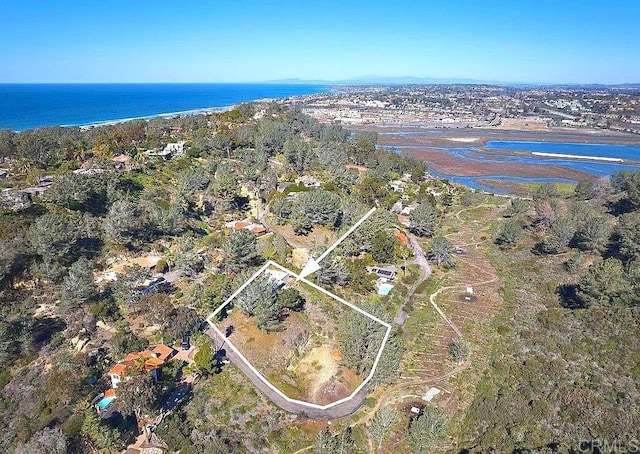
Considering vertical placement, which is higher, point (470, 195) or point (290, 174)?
point (290, 174)

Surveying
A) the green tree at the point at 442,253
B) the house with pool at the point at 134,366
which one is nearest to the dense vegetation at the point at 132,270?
the house with pool at the point at 134,366

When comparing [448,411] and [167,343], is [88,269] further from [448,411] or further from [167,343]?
[448,411]

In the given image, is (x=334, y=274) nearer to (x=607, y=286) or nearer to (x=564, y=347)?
(x=564, y=347)

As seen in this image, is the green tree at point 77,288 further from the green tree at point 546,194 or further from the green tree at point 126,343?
the green tree at point 546,194

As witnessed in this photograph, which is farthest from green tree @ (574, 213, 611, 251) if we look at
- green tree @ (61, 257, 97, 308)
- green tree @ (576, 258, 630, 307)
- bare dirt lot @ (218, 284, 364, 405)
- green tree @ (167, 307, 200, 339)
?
green tree @ (61, 257, 97, 308)

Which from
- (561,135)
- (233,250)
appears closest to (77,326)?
(233,250)

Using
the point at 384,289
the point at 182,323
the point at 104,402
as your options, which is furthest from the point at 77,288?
the point at 384,289
